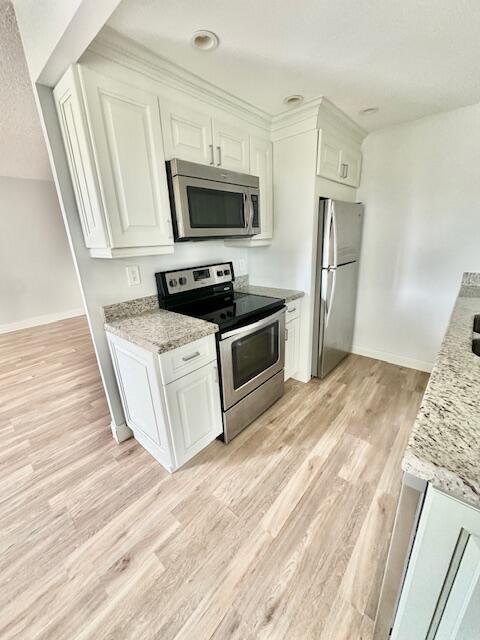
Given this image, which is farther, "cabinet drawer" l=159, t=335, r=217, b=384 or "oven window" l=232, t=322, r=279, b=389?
"oven window" l=232, t=322, r=279, b=389

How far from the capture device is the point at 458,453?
56 cm

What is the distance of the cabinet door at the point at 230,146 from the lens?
72.4 inches

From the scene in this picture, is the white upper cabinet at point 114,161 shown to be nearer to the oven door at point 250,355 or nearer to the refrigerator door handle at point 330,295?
the oven door at point 250,355

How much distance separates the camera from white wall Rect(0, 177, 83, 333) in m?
4.21

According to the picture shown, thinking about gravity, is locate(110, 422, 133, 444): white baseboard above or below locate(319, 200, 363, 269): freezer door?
below

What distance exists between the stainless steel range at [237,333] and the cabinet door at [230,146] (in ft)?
2.53

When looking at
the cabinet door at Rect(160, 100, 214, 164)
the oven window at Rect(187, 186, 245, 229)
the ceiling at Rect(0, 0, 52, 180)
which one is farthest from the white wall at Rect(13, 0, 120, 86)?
the oven window at Rect(187, 186, 245, 229)

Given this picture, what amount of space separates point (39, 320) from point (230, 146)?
4569 millimetres

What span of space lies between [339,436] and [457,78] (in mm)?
2490

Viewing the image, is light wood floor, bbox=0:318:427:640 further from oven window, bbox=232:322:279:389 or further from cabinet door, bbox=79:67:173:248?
cabinet door, bbox=79:67:173:248

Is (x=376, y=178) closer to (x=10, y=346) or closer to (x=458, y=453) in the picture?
(x=458, y=453)

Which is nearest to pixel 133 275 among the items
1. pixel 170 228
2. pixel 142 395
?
pixel 170 228

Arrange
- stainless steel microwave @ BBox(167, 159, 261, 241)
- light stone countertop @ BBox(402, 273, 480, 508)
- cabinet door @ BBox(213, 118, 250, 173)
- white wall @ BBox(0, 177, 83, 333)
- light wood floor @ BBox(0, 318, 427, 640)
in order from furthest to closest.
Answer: white wall @ BBox(0, 177, 83, 333)
cabinet door @ BBox(213, 118, 250, 173)
stainless steel microwave @ BBox(167, 159, 261, 241)
light wood floor @ BBox(0, 318, 427, 640)
light stone countertop @ BBox(402, 273, 480, 508)

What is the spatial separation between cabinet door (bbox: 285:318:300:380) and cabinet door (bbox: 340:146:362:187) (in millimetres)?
1399
